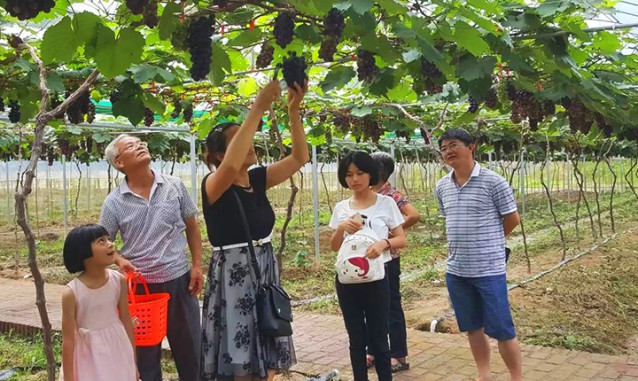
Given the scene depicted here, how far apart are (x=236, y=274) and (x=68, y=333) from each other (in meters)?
0.75

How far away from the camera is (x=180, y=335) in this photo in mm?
3076

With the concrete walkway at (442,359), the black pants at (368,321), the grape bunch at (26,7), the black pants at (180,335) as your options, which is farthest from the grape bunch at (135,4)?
the concrete walkway at (442,359)

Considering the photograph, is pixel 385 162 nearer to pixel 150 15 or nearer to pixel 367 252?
pixel 367 252

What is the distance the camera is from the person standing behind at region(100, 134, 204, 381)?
9.75ft

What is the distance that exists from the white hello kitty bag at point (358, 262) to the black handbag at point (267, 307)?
667 mm

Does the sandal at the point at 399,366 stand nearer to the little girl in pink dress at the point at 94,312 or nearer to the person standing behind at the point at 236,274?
the person standing behind at the point at 236,274

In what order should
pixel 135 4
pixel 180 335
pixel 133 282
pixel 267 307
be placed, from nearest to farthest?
pixel 135 4, pixel 267 307, pixel 133 282, pixel 180 335

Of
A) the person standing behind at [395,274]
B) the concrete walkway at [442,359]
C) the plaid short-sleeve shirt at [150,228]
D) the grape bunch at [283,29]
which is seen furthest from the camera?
the concrete walkway at [442,359]

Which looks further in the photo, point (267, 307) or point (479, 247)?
point (479, 247)

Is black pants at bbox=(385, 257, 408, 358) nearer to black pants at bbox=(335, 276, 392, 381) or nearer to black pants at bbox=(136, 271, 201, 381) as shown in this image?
black pants at bbox=(335, 276, 392, 381)

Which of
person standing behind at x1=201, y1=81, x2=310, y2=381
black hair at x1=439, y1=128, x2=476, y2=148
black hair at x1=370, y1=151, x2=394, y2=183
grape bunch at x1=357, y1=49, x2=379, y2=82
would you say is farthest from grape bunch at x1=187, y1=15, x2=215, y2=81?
black hair at x1=370, y1=151, x2=394, y2=183

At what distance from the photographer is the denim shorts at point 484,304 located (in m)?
3.32

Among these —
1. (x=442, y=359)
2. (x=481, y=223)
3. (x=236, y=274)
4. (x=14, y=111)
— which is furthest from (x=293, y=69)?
(x=442, y=359)

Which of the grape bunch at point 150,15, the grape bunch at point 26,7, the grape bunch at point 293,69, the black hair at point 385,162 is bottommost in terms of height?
the black hair at point 385,162
